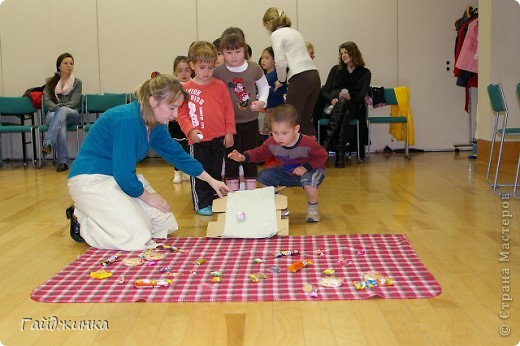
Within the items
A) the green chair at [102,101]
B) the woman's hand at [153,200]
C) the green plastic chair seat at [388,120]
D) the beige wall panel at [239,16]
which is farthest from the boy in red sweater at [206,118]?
the beige wall panel at [239,16]

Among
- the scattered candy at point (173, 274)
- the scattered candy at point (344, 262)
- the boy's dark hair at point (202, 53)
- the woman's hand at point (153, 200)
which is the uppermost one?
the boy's dark hair at point (202, 53)

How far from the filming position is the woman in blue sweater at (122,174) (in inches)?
121

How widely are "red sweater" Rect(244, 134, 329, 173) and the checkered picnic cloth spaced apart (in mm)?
630

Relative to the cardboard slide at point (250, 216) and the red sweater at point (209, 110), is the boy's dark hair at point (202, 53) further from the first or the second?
the cardboard slide at point (250, 216)

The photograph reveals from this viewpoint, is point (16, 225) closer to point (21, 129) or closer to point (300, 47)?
point (300, 47)

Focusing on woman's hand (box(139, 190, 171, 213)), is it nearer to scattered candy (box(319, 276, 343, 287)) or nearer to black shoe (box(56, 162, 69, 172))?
scattered candy (box(319, 276, 343, 287))

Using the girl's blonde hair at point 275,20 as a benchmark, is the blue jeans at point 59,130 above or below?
below

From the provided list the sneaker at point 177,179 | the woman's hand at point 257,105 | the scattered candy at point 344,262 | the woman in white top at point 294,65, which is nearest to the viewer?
the scattered candy at point 344,262

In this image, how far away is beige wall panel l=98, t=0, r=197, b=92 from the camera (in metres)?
8.34

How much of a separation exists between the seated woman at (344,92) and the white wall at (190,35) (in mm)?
1033

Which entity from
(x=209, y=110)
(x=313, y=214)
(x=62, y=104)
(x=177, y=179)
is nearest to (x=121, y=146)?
(x=209, y=110)

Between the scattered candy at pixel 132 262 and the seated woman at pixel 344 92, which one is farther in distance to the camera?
the seated woman at pixel 344 92

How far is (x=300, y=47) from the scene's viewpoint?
526 centimetres

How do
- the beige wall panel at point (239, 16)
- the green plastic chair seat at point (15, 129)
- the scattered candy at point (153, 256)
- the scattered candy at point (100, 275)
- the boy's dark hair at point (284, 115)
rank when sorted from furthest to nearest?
the beige wall panel at point (239, 16) < the green plastic chair seat at point (15, 129) < the boy's dark hair at point (284, 115) < the scattered candy at point (153, 256) < the scattered candy at point (100, 275)
